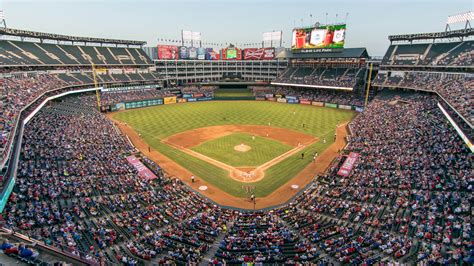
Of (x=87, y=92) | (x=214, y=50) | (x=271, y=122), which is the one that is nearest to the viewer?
(x=271, y=122)

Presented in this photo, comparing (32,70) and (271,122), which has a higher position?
(32,70)

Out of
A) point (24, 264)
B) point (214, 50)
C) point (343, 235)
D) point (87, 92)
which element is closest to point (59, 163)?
point (24, 264)

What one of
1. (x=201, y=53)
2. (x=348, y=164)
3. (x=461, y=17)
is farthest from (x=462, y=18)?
(x=201, y=53)

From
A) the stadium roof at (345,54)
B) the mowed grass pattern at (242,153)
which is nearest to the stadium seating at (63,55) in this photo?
the mowed grass pattern at (242,153)

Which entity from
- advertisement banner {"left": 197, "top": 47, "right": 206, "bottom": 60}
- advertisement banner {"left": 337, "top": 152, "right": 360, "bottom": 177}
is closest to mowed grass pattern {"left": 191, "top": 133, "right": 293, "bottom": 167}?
advertisement banner {"left": 337, "top": 152, "right": 360, "bottom": 177}

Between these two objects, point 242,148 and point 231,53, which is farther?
point 231,53

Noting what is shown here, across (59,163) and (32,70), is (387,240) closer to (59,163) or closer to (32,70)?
(59,163)

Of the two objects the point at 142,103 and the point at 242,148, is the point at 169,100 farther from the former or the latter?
the point at 242,148
